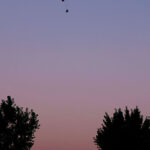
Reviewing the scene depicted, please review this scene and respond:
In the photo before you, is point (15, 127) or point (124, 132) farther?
point (15, 127)

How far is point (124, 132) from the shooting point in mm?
42906

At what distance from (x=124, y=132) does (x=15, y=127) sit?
93.2 feet

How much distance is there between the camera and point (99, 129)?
45188 millimetres

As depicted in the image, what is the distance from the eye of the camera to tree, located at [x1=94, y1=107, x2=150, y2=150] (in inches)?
1674

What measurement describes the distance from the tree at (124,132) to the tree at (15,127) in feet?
73.3

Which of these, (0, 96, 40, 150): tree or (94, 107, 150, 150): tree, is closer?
(94, 107, 150, 150): tree

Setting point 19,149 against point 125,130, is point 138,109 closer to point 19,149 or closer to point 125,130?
point 125,130

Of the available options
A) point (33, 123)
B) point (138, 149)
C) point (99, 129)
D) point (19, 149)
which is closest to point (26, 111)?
point (33, 123)

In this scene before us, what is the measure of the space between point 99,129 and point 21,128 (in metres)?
24.4

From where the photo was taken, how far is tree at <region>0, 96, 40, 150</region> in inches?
2499

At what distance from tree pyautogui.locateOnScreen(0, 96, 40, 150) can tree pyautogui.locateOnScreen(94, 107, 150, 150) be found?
22.3m

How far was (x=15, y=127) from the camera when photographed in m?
66.0

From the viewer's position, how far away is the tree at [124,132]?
4253 cm

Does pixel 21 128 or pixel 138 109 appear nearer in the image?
pixel 138 109
